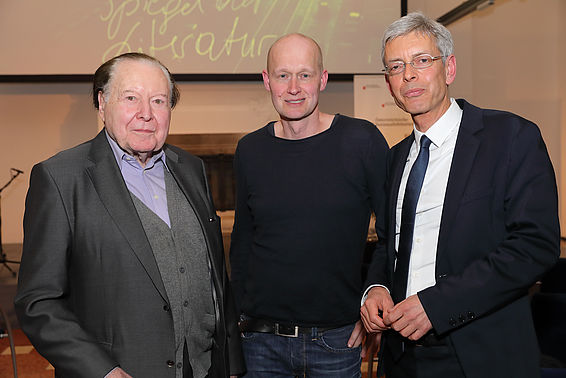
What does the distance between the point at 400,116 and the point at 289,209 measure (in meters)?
4.35

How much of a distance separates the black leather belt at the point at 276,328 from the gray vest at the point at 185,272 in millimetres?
405

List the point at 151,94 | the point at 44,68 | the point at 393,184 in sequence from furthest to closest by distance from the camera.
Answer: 1. the point at 44,68
2. the point at 393,184
3. the point at 151,94

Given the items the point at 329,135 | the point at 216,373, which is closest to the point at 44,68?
the point at 329,135

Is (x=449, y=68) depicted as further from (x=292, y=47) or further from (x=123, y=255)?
(x=123, y=255)

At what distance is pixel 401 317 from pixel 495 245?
35 centimetres

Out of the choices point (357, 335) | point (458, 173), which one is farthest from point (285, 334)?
point (458, 173)

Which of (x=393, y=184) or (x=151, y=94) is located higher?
(x=151, y=94)

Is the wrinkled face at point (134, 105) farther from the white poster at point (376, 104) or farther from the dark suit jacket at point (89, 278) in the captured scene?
the white poster at point (376, 104)

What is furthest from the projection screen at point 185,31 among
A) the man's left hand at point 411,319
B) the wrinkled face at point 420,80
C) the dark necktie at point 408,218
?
the man's left hand at point 411,319

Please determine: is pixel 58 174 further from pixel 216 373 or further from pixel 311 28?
pixel 311 28

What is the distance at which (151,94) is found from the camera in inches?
66.5

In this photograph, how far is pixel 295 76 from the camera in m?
2.15

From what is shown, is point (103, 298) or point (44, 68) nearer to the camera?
point (103, 298)

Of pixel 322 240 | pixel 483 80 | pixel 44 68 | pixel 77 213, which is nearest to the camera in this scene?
pixel 77 213
